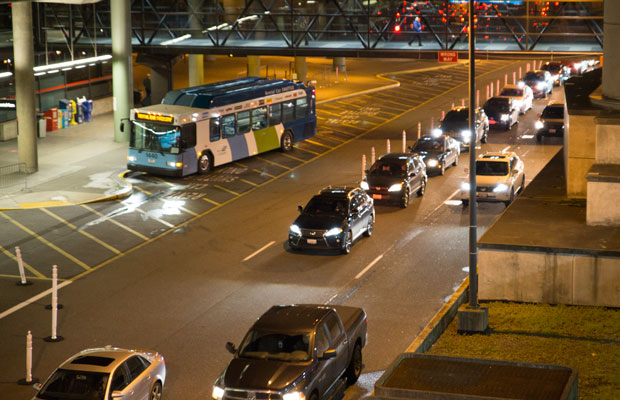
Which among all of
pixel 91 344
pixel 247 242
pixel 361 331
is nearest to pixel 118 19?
pixel 247 242

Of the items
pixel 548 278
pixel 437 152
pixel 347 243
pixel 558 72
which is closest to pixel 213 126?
pixel 437 152

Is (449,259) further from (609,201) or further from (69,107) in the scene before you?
(69,107)

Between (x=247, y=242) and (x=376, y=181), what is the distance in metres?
6.42

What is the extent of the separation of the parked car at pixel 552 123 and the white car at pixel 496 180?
40.4 feet

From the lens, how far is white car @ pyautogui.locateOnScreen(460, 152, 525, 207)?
104ft

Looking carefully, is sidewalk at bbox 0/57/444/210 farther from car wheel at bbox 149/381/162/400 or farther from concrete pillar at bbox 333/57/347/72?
car wheel at bbox 149/381/162/400

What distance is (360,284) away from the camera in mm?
23672

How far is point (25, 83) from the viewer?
36.9m

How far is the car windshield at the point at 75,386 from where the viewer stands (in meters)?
15.1

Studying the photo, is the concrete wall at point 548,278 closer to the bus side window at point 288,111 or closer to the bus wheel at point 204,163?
the bus wheel at point 204,163

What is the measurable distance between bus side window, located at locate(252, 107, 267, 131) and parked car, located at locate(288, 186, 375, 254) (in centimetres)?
1237

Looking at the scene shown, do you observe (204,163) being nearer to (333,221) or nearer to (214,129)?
(214,129)

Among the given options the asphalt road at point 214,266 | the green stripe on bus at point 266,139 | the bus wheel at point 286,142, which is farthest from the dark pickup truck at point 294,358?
the bus wheel at point 286,142

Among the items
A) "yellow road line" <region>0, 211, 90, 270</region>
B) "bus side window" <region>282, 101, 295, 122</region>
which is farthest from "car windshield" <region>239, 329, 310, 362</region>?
"bus side window" <region>282, 101, 295, 122</region>
